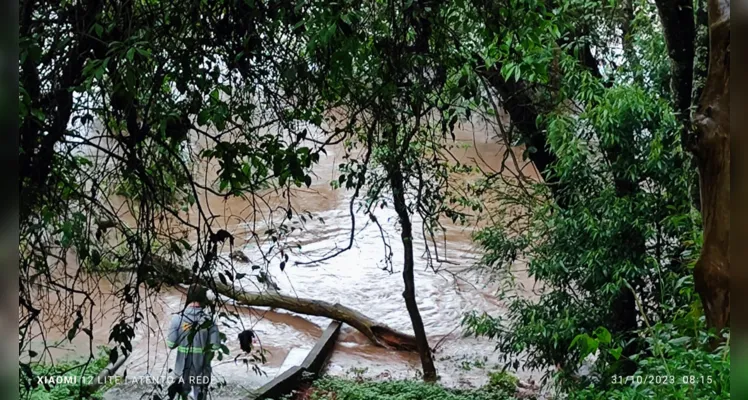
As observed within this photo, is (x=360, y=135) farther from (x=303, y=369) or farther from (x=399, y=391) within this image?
(x=303, y=369)

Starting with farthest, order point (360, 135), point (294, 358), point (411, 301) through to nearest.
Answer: point (294, 358) → point (411, 301) → point (360, 135)

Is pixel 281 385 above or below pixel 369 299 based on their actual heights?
below

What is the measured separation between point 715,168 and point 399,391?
2.46 m

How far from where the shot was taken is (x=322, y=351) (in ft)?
14.9

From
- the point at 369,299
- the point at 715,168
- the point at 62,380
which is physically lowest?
the point at 369,299

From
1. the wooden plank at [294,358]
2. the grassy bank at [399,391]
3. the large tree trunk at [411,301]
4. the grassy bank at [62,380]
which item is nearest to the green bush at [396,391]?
the grassy bank at [399,391]

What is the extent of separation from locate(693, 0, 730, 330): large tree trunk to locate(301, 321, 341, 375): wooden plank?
294 cm

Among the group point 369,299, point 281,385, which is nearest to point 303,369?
point 281,385

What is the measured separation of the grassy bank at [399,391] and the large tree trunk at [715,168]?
2012 millimetres

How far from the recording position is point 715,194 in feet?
5.72

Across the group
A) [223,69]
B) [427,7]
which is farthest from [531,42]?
[223,69]

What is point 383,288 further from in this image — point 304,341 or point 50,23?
point 50,23

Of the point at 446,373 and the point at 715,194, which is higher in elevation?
the point at 715,194

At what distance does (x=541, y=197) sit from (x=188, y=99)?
7.08 feet
